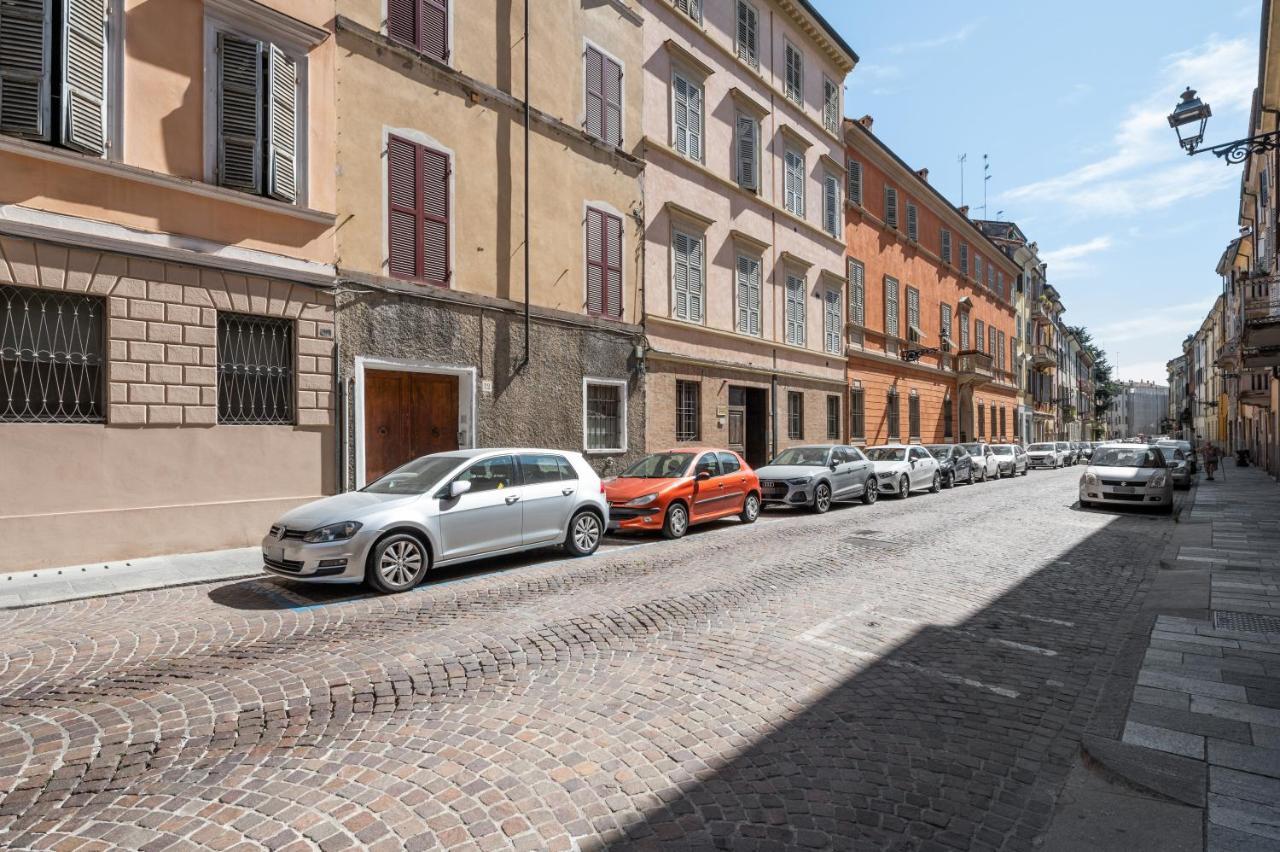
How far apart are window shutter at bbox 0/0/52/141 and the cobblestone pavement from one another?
19.0 ft

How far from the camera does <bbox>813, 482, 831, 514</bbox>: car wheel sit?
1569 centimetres

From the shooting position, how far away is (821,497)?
1588 cm

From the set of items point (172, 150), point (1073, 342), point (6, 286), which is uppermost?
point (1073, 342)

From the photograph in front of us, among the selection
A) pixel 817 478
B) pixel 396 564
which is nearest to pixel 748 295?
pixel 817 478

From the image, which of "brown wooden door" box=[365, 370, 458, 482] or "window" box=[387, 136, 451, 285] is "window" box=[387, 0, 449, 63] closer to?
"window" box=[387, 136, 451, 285]

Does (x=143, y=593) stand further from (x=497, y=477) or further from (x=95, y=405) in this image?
(x=497, y=477)

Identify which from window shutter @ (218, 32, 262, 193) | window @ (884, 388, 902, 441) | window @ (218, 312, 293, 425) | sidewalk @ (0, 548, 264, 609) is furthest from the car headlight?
window @ (884, 388, 902, 441)

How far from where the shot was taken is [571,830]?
2.99 meters

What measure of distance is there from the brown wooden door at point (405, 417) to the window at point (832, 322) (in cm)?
1502

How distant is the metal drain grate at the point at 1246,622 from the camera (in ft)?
20.1

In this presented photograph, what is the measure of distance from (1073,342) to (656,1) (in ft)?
229

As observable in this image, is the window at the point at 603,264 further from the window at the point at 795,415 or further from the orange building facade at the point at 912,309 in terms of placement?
the orange building facade at the point at 912,309

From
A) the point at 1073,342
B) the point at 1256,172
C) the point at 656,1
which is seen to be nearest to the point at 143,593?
the point at 656,1

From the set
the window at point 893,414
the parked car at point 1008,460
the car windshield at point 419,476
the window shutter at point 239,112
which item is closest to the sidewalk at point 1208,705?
the car windshield at point 419,476
